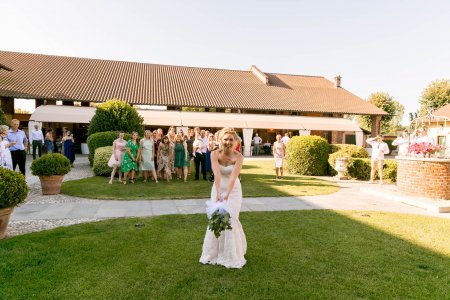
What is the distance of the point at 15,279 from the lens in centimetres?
340

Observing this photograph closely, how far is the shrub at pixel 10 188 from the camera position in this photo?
174 inches

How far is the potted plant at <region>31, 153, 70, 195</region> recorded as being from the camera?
25.8 feet

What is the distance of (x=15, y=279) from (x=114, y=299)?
133cm

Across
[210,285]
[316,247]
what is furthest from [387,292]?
[210,285]

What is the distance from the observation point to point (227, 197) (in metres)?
3.86

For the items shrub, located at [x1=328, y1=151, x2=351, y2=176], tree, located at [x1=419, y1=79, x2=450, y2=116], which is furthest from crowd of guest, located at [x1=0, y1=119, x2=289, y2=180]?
tree, located at [x1=419, y1=79, x2=450, y2=116]

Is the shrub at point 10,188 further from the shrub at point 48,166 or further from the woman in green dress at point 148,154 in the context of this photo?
the woman in green dress at point 148,154

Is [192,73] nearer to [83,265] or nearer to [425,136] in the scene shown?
[425,136]

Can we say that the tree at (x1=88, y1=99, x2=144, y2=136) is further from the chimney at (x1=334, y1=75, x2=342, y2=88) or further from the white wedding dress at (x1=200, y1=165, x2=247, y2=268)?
the chimney at (x1=334, y1=75, x2=342, y2=88)

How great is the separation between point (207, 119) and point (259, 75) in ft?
39.3

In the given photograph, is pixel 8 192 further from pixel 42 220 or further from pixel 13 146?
pixel 13 146

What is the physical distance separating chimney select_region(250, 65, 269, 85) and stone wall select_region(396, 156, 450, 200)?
2391 cm

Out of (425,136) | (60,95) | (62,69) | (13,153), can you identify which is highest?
(62,69)

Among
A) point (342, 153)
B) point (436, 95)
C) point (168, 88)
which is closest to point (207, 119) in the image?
point (168, 88)
